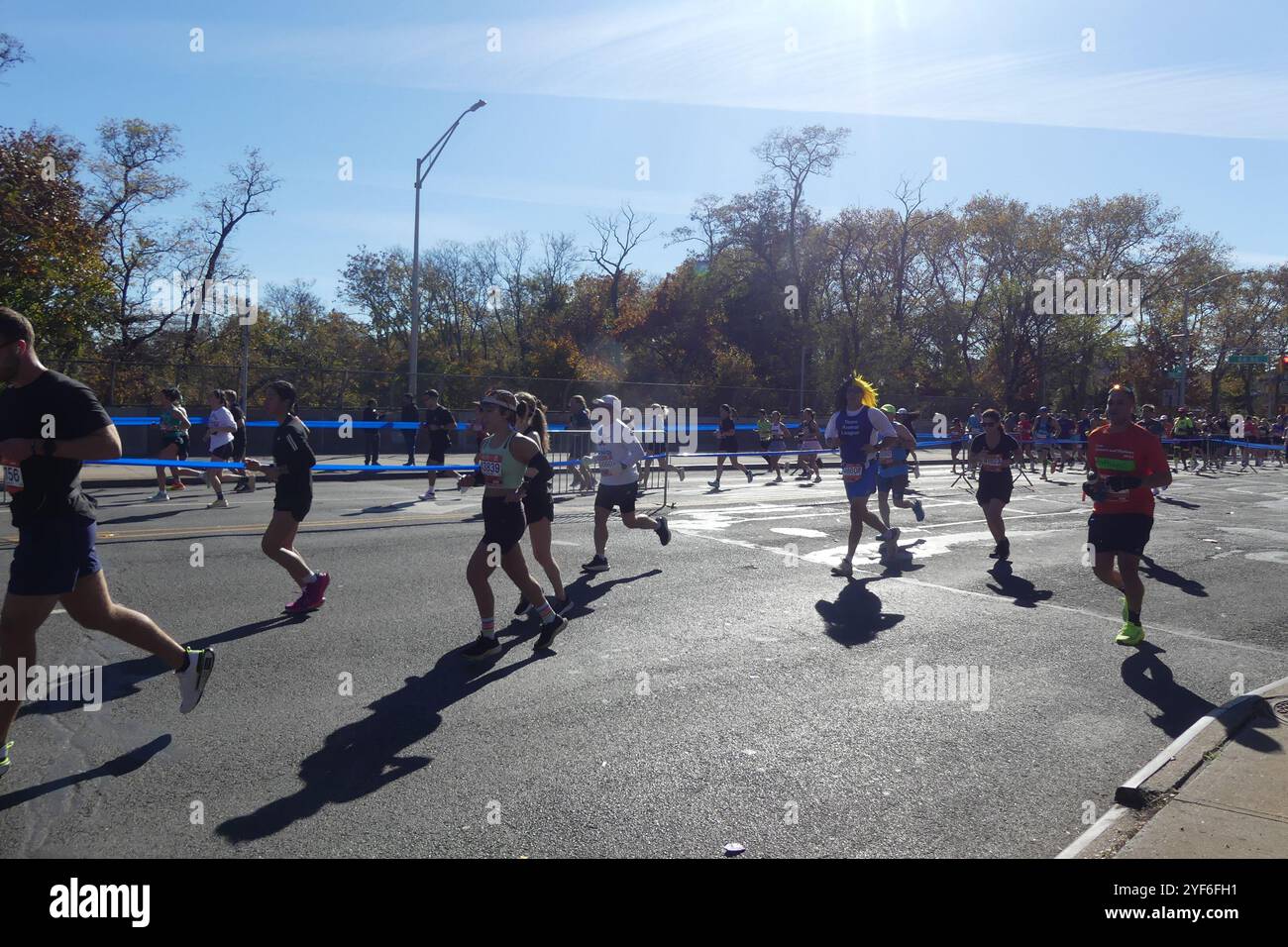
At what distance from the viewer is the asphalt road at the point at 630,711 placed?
3896mm

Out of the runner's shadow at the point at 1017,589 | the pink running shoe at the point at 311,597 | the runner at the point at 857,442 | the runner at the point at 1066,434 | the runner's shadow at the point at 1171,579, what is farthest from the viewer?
the runner at the point at 1066,434

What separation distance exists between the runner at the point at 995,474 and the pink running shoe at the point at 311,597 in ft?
24.1

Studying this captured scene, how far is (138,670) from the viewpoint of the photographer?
590cm

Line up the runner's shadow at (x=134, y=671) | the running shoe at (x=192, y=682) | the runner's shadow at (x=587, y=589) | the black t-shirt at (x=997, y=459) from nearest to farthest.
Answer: the running shoe at (x=192, y=682)
the runner's shadow at (x=134, y=671)
the runner's shadow at (x=587, y=589)
the black t-shirt at (x=997, y=459)

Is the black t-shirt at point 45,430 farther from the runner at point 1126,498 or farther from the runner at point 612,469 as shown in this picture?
the runner at point 1126,498

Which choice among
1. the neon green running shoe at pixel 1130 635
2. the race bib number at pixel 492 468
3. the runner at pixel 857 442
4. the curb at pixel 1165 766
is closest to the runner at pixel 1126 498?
the neon green running shoe at pixel 1130 635

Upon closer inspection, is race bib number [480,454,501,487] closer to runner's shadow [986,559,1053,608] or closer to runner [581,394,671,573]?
runner [581,394,671,573]

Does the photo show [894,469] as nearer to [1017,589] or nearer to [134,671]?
[1017,589]

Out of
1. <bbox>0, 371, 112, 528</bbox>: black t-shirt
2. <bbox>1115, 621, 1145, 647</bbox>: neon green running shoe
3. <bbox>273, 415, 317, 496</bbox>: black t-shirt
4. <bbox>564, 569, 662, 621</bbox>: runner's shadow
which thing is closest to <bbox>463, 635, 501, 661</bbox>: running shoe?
<bbox>564, 569, 662, 621</bbox>: runner's shadow

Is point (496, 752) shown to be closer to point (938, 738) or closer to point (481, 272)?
point (938, 738)

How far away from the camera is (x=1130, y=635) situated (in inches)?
282

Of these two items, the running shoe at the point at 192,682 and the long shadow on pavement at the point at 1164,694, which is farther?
the long shadow on pavement at the point at 1164,694

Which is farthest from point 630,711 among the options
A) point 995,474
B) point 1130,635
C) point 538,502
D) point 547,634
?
point 995,474
